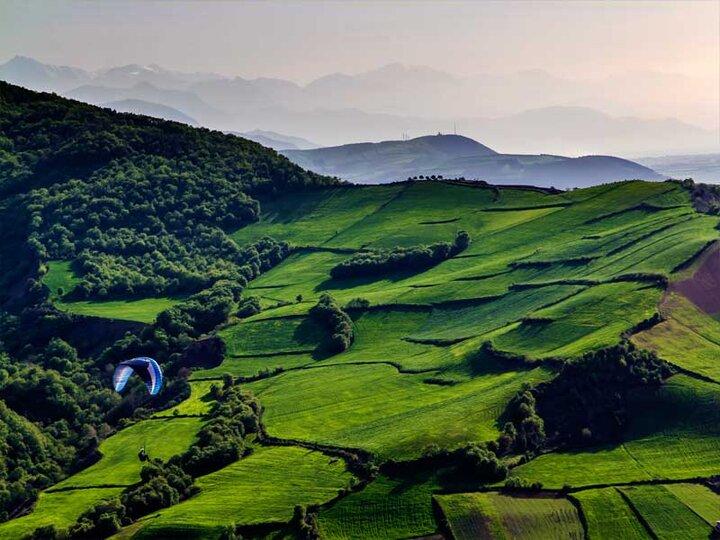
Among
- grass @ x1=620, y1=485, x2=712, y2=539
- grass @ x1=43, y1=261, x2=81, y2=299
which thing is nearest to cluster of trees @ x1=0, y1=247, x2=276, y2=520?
grass @ x1=43, y1=261, x2=81, y2=299

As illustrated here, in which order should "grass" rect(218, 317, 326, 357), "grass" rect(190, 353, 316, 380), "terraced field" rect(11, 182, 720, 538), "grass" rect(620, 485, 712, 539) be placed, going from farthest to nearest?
"grass" rect(218, 317, 326, 357) < "grass" rect(190, 353, 316, 380) < "terraced field" rect(11, 182, 720, 538) < "grass" rect(620, 485, 712, 539)

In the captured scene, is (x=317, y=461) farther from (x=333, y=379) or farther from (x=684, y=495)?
(x=684, y=495)

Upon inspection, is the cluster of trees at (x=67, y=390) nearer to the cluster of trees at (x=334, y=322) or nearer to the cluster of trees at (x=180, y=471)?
the cluster of trees at (x=180, y=471)

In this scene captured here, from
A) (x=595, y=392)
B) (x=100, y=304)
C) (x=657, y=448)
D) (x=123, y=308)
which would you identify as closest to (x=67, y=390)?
(x=123, y=308)

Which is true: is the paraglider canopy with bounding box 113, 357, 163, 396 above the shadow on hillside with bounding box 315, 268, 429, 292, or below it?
below

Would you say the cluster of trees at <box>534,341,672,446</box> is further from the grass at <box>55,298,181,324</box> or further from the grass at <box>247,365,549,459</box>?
the grass at <box>55,298,181,324</box>

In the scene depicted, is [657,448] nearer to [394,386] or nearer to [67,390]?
[394,386]

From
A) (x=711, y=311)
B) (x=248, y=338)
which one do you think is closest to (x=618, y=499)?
(x=711, y=311)
